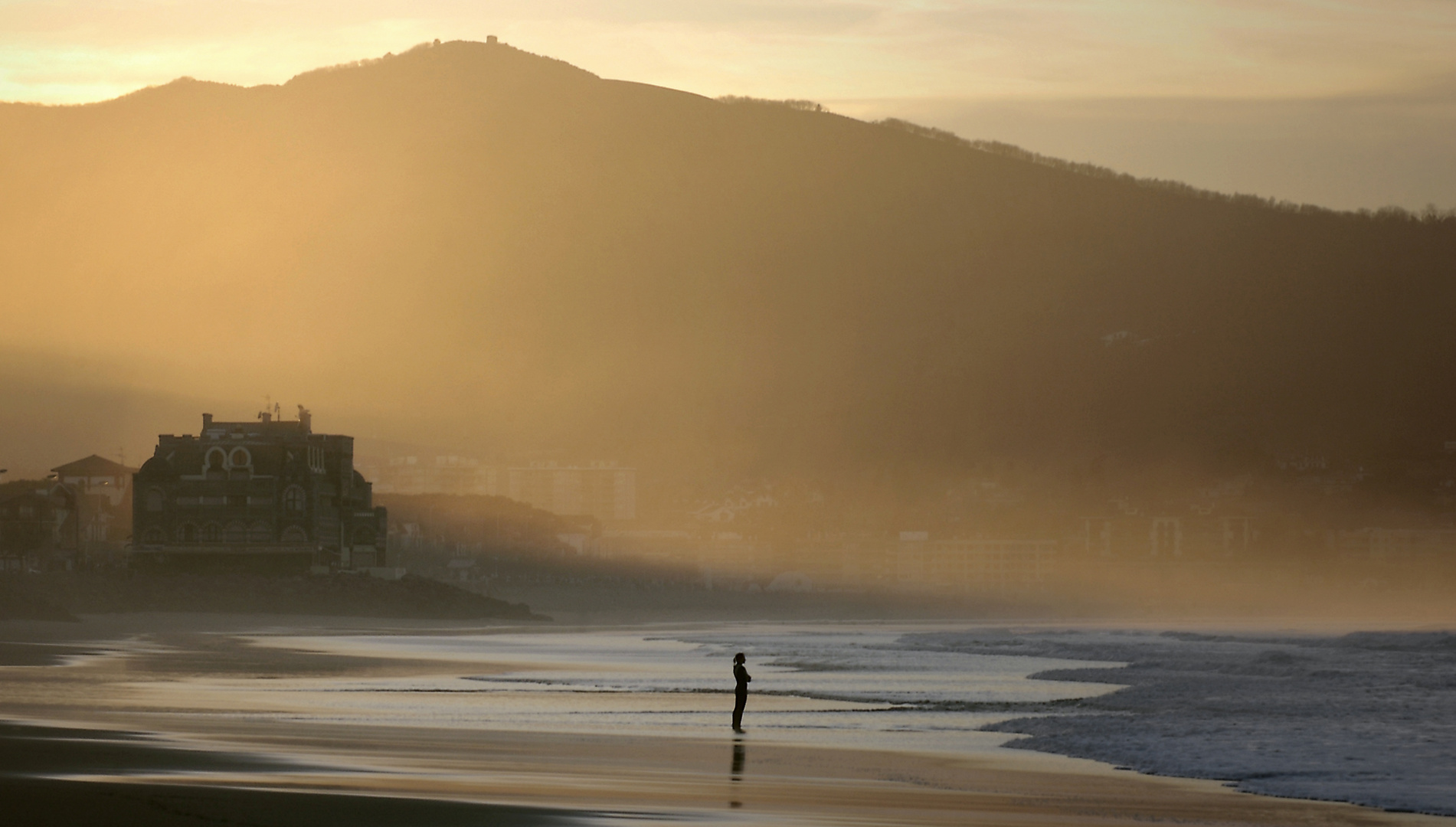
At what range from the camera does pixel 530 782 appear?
67.4 feet

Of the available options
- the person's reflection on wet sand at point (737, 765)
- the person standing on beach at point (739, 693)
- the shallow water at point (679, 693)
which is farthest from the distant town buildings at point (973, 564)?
the person's reflection on wet sand at point (737, 765)

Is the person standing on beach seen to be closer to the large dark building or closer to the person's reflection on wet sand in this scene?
the person's reflection on wet sand

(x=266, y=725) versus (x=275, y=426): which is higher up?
(x=275, y=426)

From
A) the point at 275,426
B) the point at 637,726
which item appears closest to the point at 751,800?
the point at 637,726

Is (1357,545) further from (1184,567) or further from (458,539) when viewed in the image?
(458,539)

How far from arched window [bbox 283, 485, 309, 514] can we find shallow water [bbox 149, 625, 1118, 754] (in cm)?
3959

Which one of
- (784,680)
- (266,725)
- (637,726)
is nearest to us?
(266,725)

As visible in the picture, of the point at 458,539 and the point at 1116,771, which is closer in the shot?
the point at 1116,771

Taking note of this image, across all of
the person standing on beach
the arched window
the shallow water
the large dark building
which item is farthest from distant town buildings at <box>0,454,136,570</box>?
the person standing on beach

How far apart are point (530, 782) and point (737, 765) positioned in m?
3.47

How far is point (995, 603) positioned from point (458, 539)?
45.6m

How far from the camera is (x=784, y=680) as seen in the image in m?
42.2

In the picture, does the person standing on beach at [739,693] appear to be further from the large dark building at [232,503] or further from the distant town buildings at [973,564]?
the distant town buildings at [973,564]

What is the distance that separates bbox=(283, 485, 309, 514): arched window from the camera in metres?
99.2
